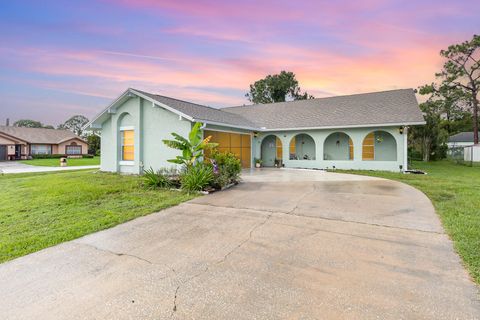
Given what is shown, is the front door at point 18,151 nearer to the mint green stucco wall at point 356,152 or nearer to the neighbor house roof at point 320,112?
the neighbor house roof at point 320,112

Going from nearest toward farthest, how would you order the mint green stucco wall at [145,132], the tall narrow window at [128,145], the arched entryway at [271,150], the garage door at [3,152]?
1. the mint green stucco wall at [145,132]
2. the tall narrow window at [128,145]
3. the arched entryway at [271,150]
4. the garage door at [3,152]

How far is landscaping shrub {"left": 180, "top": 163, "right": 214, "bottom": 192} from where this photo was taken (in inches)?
356

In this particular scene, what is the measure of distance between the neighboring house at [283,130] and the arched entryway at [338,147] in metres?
0.07

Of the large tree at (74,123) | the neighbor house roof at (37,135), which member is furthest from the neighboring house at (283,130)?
the large tree at (74,123)

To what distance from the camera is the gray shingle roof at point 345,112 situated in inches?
627

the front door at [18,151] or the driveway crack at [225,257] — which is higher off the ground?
the front door at [18,151]

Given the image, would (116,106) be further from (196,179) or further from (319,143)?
(319,143)

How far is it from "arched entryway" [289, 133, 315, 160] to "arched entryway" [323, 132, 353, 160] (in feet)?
3.38

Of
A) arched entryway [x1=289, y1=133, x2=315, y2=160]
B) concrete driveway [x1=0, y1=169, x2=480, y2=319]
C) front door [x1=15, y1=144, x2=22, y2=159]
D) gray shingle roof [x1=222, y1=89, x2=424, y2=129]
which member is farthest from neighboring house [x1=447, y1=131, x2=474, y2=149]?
front door [x1=15, y1=144, x2=22, y2=159]

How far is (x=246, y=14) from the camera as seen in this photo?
1212 cm

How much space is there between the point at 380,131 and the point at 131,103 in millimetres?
15865

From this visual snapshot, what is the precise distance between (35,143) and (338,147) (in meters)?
44.1

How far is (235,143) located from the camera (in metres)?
17.7

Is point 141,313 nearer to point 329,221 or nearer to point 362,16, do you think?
point 329,221
